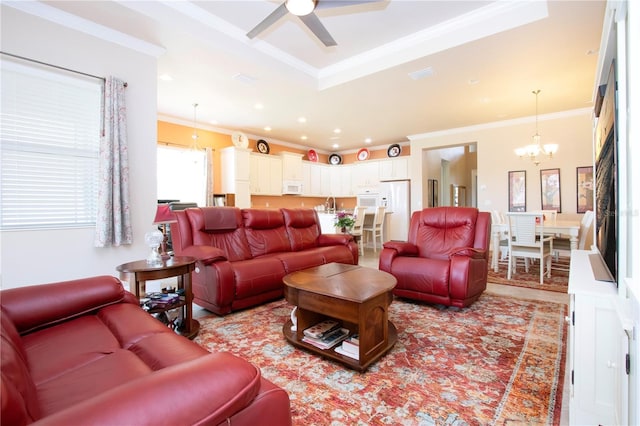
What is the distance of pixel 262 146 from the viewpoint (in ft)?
23.4

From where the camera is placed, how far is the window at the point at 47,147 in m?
2.39

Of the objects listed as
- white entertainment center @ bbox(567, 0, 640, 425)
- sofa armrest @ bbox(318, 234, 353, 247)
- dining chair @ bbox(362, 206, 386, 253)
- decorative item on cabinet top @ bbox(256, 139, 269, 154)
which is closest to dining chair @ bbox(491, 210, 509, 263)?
dining chair @ bbox(362, 206, 386, 253)

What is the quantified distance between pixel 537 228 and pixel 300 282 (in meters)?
Answer: 3.49

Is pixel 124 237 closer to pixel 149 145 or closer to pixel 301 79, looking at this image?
pixel 149 145

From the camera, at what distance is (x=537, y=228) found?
3887mm

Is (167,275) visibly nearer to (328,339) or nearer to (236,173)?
(328,339)

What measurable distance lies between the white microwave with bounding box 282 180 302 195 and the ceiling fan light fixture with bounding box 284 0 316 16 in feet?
17.0

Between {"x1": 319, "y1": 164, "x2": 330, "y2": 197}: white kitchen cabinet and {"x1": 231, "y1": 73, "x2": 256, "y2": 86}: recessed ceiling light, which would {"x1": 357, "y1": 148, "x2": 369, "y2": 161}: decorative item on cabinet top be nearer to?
{"x1": 319, "y1": 164, "x2": 330, "y2": 197}: white kitchen cabinet

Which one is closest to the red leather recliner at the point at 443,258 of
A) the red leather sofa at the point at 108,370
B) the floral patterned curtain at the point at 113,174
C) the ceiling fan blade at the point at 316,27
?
the ceiling fan blade at the point at 316,27

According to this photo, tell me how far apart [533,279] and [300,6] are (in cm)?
421

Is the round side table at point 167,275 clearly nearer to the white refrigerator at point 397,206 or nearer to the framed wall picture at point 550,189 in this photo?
the white refrigerator at point 397,206

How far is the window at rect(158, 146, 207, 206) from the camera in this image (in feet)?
17.8

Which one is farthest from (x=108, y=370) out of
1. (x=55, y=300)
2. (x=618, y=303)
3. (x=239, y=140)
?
(x=239, y=140)

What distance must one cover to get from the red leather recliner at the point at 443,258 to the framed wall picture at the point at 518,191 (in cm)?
340
